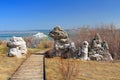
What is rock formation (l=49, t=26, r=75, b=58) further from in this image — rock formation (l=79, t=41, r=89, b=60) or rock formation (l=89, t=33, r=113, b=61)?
rock formation (l=89, t=33, r=113, b=61)

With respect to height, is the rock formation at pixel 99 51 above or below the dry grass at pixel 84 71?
above

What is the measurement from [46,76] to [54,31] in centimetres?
615

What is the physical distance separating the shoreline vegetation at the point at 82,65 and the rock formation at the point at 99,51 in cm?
70

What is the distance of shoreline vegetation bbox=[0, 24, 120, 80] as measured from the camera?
9.27 metres

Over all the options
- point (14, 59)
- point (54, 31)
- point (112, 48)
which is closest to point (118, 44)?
point (112, 48)

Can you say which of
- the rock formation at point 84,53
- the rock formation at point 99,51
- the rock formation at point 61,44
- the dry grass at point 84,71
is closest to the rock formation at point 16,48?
the rock formation at point 61,44

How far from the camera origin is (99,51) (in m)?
14.3

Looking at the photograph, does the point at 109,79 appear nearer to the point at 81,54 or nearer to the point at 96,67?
the point at 96,67

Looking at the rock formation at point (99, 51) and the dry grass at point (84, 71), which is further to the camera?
the rock formation at point (99, 51)

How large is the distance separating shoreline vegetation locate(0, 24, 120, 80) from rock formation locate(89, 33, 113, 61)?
701 millimetres

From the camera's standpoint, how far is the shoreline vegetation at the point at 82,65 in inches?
A: 365

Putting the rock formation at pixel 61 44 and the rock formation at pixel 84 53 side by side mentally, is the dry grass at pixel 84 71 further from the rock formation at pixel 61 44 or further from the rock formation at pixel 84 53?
the rock formation at pixel 61 44

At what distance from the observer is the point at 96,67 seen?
11.7 metres

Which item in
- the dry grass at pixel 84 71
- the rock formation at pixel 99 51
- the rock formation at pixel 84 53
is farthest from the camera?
the rock formation at pixel 99 51
